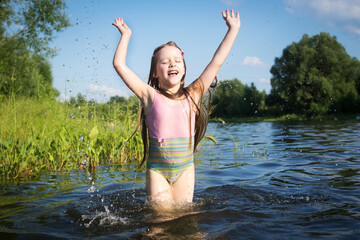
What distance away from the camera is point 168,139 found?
2.99m

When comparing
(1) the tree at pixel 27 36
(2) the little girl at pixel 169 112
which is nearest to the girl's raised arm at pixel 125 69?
(2) the little girl at pixel 169 112

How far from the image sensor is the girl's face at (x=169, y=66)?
3039 mm

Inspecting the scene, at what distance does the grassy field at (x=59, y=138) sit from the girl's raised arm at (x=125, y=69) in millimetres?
2634

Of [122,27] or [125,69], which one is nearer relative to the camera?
[125,69]

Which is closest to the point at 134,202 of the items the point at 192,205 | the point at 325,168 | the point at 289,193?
the point at 192,205

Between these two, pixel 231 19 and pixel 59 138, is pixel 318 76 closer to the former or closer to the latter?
pixel 59 138

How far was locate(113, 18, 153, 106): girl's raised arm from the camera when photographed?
2.83 metres

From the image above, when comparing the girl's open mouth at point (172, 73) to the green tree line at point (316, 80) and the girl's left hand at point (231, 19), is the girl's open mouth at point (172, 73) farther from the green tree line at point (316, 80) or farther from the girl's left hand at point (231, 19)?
the green tree line at point (316, 80)

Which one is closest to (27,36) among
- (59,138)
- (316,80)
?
(59,138)

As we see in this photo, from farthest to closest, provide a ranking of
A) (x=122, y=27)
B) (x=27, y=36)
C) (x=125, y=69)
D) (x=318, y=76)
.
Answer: (x=318, y=76) < (x=27, y=36) < (x=122, y=27) < (x=125, y=69)

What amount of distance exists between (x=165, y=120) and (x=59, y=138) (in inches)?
130

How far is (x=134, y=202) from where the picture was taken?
11.9 ft

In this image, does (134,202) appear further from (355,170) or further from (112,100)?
(112,100)

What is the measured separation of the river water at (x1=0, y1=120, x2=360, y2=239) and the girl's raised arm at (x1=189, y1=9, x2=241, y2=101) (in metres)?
1.24
